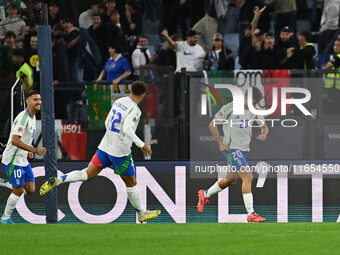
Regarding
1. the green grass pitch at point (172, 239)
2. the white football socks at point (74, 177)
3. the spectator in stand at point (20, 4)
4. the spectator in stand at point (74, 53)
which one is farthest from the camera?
the spectator in stand at point (20, 4)

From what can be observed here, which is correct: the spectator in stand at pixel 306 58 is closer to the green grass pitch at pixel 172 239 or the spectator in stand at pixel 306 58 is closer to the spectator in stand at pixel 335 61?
the spectator in stand at pixel 335 61

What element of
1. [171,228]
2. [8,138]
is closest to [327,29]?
[8,138]

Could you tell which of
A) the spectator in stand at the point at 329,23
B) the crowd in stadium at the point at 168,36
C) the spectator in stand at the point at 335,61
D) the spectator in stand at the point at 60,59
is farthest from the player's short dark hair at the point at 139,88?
the spectator in stand at the point at 329,23

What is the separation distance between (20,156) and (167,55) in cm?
497

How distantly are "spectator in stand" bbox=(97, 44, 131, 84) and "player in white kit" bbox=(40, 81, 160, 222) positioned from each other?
11.2 ft

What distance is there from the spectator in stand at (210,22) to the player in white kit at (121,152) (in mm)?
5730

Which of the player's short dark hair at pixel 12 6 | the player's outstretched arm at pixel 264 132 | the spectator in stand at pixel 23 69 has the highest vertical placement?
the player's short dark hair at pixel 12 6

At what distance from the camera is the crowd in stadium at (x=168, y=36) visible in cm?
1566

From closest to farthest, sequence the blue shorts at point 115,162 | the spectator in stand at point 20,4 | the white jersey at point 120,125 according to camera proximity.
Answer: the white jersey at point 120,125 → the blue shorts at point 115,162 → the spectator in stand at point 20,4

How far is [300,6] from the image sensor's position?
19.2m

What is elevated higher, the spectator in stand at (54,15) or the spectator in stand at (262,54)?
the spectator in stand at (54,15)

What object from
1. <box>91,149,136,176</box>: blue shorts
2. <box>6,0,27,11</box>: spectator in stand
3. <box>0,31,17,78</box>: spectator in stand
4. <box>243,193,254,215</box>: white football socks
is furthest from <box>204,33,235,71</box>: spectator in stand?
<box>91,149,136,176</box>: blue shorts

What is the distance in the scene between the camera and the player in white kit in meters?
11.7

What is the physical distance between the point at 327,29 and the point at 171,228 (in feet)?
27.2
